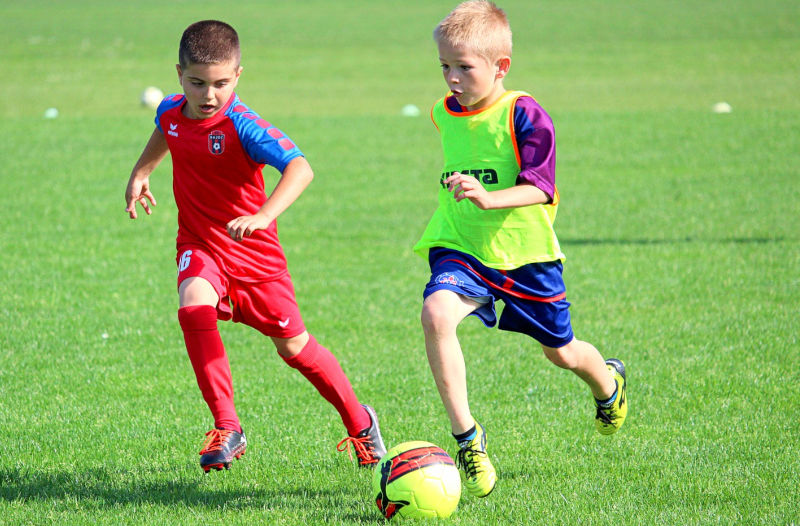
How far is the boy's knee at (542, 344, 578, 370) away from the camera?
4.76 metres

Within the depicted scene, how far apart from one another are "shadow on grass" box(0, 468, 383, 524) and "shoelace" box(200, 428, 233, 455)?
260mm

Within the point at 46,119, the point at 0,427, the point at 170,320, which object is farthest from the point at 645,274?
the point at 46,119

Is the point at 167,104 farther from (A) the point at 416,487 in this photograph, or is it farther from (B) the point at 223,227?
(A) the point at 416,487

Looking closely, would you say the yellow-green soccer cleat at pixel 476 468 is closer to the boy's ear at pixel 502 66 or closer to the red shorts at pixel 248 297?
the red shorts at pixel 248 297

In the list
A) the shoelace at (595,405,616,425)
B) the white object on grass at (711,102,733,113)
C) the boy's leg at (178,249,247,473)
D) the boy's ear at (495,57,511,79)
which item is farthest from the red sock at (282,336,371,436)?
the white object on grass at (711,102,733,113)

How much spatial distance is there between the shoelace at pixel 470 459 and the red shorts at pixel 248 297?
1.01 m

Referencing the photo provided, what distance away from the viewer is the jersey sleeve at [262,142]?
4465 millimetres

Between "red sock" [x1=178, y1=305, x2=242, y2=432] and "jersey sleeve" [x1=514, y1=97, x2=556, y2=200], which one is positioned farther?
"red sock" [x1=178, y1=305, x2=242, y2=432]

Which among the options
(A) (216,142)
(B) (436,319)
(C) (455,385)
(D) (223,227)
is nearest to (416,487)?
(C) (455,385)

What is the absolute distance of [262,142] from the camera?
452 cm

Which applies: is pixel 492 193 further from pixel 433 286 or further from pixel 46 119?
pixel 46 119

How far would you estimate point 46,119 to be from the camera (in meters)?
20.3

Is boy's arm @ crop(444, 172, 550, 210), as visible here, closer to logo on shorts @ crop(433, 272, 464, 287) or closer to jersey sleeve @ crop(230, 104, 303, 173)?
logo on shorts @ crop(433, 272, 464, 287)

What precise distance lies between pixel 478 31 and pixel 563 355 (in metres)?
1.53
